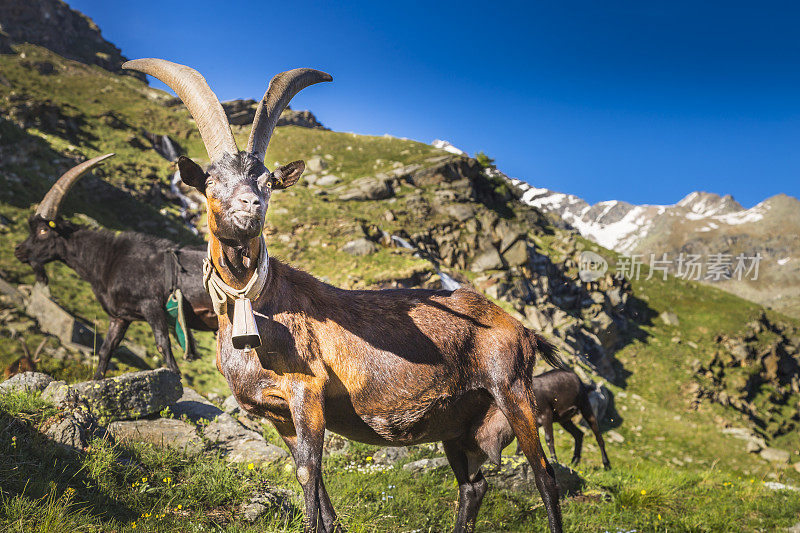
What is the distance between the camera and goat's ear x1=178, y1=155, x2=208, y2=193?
107 inches

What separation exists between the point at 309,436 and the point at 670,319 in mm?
39094

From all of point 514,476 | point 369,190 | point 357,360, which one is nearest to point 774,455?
point 514,476

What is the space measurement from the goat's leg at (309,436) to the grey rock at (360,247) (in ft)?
61.2

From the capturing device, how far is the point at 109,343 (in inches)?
332

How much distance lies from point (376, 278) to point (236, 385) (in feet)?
51.8

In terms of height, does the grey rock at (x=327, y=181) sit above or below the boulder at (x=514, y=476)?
above

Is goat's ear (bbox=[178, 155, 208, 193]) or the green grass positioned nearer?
goat's ear (bbox=[178, 155, 208, 193])

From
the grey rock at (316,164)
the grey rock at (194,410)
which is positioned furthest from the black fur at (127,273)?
the grey rock at (316,164)

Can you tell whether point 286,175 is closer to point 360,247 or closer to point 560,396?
point 560,396

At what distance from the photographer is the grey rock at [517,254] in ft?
92.9

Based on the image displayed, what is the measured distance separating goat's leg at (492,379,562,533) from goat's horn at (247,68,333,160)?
8.74ft

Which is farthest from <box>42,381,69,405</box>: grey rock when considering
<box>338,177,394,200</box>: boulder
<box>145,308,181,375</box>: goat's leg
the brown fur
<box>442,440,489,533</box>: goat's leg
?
<box>338,177,394,200</box>: boulder

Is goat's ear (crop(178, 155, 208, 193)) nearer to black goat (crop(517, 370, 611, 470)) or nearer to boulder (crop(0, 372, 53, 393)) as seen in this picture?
boulder (crop(0, 372, 53, 393))

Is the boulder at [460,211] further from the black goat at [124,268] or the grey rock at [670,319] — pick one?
the black goat at [124,268]
